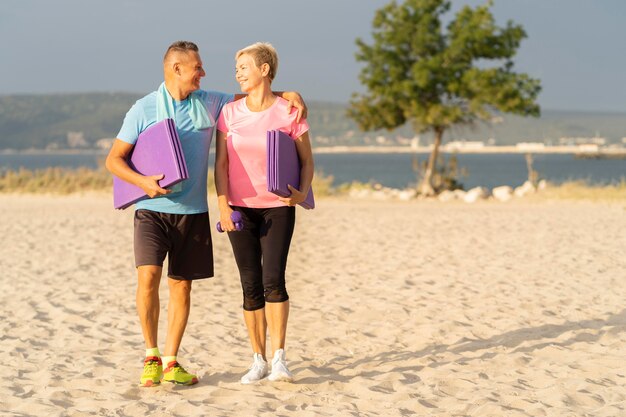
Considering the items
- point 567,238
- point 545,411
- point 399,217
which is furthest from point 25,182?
point 545,411

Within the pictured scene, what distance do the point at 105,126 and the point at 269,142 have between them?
144 metres

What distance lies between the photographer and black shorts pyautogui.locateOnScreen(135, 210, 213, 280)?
477cm

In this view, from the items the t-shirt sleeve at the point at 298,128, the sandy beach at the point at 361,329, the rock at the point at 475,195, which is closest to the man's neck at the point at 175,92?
the t-shirt sleeve at the point at 298,128

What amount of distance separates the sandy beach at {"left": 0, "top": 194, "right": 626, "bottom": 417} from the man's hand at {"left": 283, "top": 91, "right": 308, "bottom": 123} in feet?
5.07

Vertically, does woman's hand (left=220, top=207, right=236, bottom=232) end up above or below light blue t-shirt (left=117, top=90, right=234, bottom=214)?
below

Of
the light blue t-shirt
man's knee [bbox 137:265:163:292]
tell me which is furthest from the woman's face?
man's knee [bbox 137:265:163:292]

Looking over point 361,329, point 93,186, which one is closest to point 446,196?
point 93,186

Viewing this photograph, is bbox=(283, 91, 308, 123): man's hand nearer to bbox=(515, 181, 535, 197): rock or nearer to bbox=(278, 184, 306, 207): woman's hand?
bbox=(278, 184, 306, 207): woman's hand

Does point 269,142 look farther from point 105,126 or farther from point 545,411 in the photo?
point 105,126

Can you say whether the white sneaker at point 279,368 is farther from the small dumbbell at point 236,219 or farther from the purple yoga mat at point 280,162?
the purple yoga mat at point 280,162

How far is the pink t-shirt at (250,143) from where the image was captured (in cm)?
478

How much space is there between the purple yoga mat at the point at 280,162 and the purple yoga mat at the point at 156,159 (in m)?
0.45

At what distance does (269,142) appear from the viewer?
4.64 m

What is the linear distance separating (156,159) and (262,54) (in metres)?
0.81
